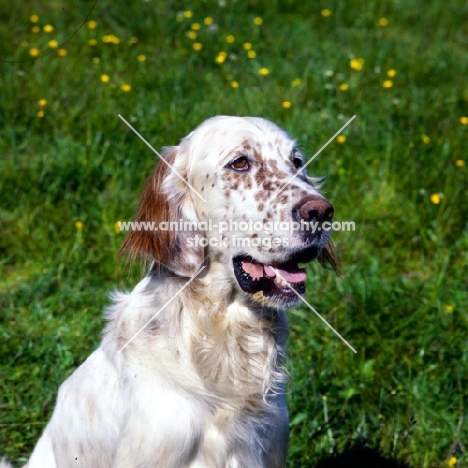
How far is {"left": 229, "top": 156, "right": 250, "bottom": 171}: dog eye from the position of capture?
2.76 metres

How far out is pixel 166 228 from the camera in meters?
2.77

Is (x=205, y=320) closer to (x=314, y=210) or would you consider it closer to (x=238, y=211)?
(x=238, y=211)

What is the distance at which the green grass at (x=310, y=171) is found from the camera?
11.6ft

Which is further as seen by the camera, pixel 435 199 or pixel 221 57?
pixel 221 57

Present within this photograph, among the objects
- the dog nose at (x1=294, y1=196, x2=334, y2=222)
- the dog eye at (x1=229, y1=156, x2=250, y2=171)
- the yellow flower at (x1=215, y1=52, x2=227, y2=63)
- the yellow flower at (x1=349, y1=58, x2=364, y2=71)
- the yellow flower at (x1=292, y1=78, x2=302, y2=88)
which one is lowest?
the yellow flower at (x1=215, y1=52, x2=227, y2=63)

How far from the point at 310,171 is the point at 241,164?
2158mm

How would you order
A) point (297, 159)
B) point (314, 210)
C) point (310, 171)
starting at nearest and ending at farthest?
point (314, 210) < point (297, 159) < point (310, 171)

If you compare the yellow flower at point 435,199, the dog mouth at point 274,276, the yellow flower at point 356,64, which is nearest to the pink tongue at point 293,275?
the dog mouth at point 274,276

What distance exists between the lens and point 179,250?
9.00ft

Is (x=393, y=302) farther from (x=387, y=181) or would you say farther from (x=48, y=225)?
(x=48, y=225)

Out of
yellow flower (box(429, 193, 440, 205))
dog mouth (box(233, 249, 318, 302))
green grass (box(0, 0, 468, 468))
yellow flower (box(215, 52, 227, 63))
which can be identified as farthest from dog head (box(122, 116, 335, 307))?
yellow flower (box(215, 52, 227, 63))

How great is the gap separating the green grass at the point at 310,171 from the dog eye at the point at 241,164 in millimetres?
1197

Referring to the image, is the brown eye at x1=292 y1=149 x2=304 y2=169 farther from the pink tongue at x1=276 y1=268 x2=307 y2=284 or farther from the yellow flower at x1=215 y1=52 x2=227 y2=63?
the yellow flower at x1=215 y1=52 x2=227 y2=63

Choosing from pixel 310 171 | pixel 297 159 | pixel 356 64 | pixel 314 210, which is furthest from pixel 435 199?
pixel 314 210
